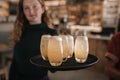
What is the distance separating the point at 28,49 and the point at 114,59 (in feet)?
2.25

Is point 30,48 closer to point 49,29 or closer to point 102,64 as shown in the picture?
point 49,29

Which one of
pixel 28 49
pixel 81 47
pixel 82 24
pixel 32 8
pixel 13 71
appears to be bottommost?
pixel 82 24

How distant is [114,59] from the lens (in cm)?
A: 170

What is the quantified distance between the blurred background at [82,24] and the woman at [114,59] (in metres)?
2.72

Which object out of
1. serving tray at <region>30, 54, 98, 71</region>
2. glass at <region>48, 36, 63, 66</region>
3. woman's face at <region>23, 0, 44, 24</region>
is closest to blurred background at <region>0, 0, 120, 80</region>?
woman's face at <region>23, 0, 44, 24</region>

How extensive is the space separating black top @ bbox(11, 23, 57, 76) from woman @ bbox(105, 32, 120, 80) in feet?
1.59

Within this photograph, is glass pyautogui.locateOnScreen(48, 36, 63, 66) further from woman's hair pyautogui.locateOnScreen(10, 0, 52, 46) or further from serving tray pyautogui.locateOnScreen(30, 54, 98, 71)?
woman's hair pyautogui.locateOnScreen(10, 0, 52, 46)

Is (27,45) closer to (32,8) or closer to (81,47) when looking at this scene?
(32,8)

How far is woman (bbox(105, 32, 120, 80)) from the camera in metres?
1.64

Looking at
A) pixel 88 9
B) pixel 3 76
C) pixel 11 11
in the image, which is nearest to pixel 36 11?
pixel 3 76

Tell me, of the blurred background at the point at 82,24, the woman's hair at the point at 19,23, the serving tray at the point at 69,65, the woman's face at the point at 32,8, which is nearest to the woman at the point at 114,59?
the serving tray at the point at 69,65

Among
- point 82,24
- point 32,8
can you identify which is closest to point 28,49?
point 32,8

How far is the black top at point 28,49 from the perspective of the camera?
5.36 feet

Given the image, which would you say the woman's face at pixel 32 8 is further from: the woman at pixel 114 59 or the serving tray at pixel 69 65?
the woman at pixel 114 59
